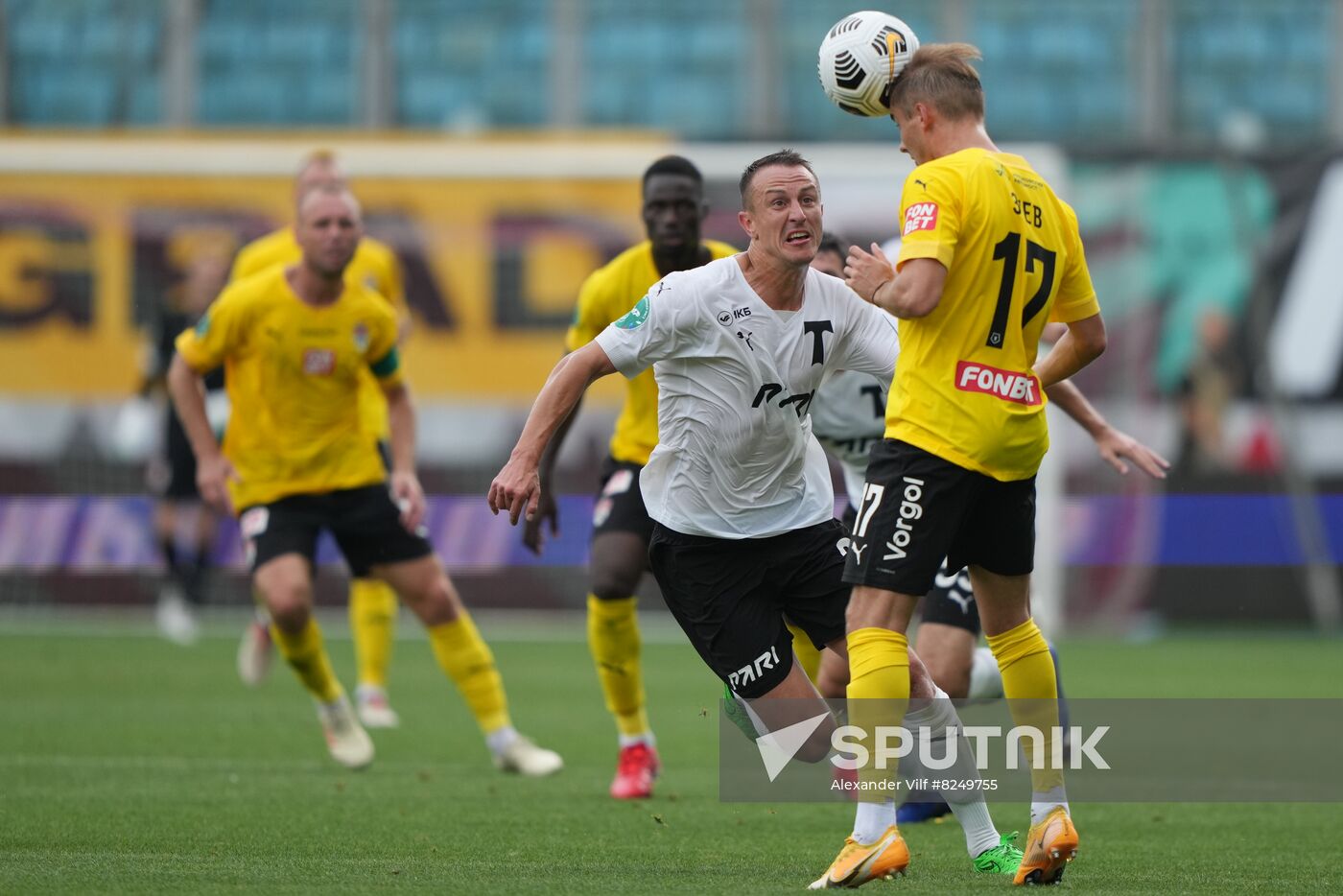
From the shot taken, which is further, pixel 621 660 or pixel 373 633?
pixel 373 633

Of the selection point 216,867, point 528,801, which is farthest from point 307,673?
point 216,867

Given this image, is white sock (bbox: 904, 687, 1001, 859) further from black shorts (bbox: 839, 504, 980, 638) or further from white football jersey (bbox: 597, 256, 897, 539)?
black shorts (bbox: 839, 504, 980, 638)

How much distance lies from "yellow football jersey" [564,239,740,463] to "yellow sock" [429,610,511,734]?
1.23 m

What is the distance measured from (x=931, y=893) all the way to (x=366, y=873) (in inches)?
67.1

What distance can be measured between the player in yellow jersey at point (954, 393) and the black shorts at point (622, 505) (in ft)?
8.61

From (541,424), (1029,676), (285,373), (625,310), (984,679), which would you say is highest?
(541,424)

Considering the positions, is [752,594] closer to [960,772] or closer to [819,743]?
Answer: [819,743]

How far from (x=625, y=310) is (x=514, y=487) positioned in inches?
110

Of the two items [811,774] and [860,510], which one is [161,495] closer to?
[811,774]

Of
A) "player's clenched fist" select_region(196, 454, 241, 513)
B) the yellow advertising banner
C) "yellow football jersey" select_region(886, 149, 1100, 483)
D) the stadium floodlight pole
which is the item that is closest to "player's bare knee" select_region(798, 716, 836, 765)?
"yellow football jersey" select_region(886, 149, 1100, 483)

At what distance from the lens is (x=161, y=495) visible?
16.9 meters

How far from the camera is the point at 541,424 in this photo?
582 centimetres

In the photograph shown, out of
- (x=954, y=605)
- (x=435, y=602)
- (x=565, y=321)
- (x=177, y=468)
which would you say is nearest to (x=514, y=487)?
(x=954, y=605)

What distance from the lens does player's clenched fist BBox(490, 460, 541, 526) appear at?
18.6ft
